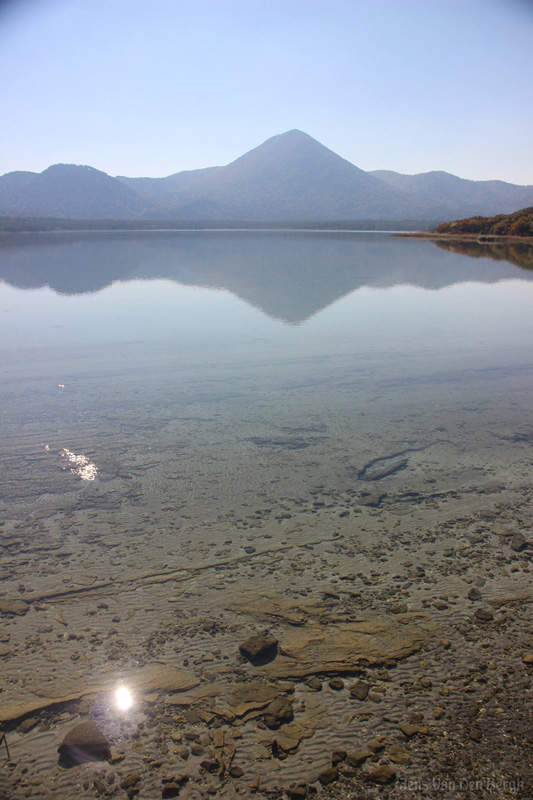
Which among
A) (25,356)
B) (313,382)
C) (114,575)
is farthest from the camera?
(25,356)

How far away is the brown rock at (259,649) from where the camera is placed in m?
2.87

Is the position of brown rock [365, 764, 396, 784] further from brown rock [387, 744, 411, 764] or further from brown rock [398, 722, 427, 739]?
brown rock [398, 722, 427, 739]

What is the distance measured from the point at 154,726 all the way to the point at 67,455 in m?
3.07

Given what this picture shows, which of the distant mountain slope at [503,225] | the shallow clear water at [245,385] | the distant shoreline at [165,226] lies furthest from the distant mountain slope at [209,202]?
the shallow clear water at [245,385]

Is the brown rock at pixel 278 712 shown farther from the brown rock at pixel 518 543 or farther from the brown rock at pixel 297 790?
the brown rock at pixel 518 543

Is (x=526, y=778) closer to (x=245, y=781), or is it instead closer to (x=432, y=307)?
(x=245, y=781)

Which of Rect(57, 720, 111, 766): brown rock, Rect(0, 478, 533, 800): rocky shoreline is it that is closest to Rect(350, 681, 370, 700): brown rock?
Rect(0, 478, 533, 800): rocky shoreline

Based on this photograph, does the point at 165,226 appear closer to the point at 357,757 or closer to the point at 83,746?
the point at 83,746

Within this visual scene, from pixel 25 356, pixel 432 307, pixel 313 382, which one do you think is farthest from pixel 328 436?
pixel 432 307

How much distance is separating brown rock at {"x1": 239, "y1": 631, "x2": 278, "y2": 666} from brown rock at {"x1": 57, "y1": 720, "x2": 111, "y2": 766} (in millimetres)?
761

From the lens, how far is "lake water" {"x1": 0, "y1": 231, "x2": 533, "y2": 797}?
3.32 m

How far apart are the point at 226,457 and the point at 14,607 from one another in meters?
2.28

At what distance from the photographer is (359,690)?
268cm

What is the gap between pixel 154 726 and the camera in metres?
2.49
